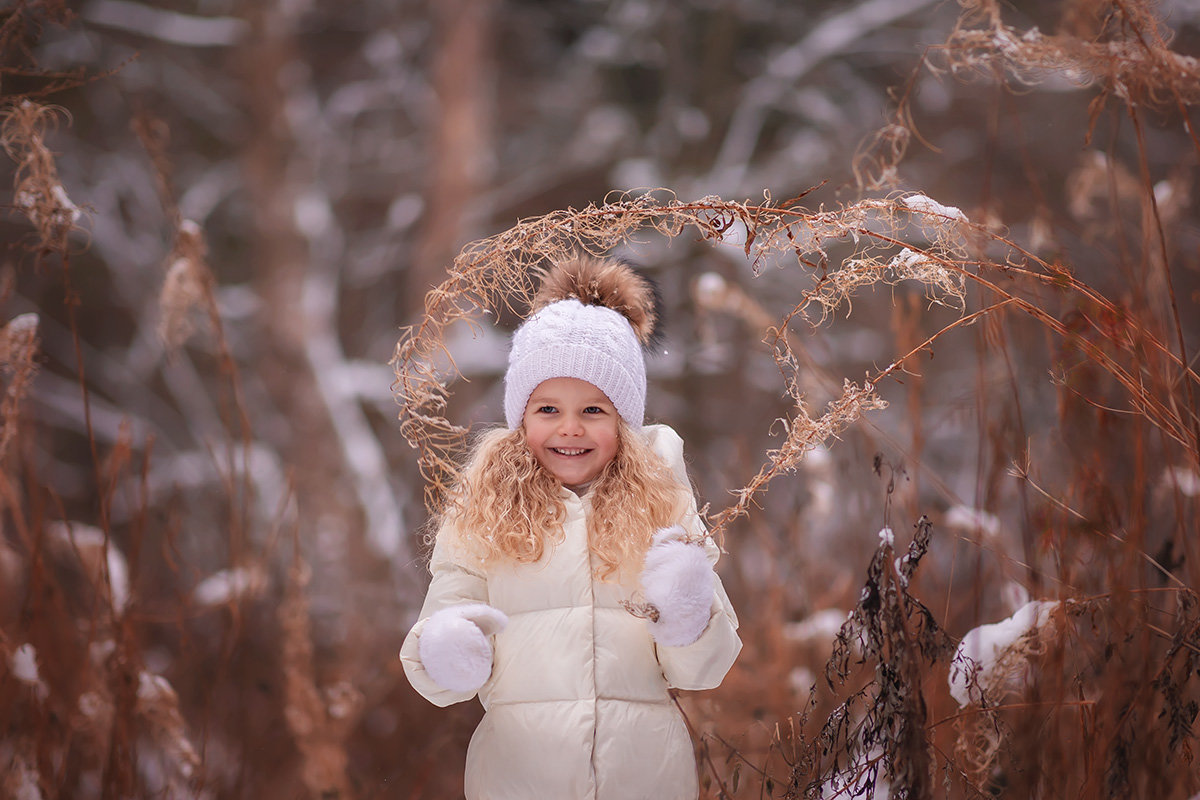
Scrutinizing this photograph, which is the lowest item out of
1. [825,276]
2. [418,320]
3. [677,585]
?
[677,585]

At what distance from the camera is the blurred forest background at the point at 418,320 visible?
176 cm

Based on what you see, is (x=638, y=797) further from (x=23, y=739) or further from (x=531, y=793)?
(x=23, y=739)

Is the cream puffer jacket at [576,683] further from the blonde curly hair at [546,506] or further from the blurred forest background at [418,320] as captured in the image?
the blurred forest background at [418,320]

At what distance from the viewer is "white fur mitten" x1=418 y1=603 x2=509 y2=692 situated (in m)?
1.41

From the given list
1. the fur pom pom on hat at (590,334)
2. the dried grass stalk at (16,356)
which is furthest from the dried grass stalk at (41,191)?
the fur pom pom on hat at (590,334)

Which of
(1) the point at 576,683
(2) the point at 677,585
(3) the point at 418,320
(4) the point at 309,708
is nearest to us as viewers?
(2) the point at 677,585

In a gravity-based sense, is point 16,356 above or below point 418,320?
below

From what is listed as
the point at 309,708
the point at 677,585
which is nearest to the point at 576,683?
the point at 677,585

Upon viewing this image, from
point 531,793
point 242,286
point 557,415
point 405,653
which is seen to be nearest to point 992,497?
point 557,415

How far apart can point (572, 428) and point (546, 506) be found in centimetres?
15

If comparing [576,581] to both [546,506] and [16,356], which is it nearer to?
[546,506]

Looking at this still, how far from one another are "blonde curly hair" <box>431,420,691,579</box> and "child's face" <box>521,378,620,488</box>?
24 mm

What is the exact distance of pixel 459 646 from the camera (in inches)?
55.3

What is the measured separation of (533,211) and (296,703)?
16.0 feet
